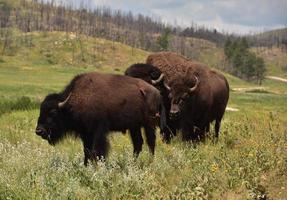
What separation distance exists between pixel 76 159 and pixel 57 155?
0.39 meters

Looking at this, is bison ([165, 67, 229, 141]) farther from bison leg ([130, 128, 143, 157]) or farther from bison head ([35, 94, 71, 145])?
bison head ([35, 94, 71, 145])

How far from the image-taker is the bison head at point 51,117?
382 inches

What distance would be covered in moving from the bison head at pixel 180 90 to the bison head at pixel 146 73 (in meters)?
0.29

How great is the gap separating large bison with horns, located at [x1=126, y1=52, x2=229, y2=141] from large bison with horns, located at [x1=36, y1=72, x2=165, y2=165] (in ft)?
5.59

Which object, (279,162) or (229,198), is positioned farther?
(279,162)

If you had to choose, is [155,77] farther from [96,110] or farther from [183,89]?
[96,110]

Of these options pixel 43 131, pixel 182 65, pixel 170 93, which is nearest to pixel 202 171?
pixel 43 131

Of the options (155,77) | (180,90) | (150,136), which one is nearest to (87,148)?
(150,136)

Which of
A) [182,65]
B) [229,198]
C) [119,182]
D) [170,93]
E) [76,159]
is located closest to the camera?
[229,198]

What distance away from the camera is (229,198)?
21.4ft

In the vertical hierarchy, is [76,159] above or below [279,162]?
below

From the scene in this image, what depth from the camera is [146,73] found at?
12039 mm

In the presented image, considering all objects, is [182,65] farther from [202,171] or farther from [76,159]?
[202,171]

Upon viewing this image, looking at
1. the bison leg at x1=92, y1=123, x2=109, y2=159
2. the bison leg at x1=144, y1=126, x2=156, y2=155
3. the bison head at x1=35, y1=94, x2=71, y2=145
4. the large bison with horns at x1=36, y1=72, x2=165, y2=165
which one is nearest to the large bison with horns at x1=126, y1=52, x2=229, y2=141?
the bison leg at x1=144, y1=126, x2=156, y2=155
